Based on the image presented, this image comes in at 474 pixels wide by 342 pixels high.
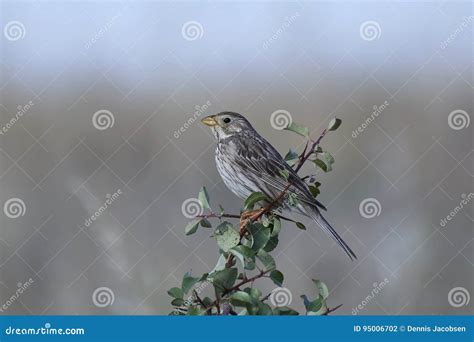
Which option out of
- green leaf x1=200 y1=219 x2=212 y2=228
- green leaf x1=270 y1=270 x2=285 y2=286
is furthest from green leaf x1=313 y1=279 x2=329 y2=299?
green leaf x1=200 y1=219 x2=212 y2=228

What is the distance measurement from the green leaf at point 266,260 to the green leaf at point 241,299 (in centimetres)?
12

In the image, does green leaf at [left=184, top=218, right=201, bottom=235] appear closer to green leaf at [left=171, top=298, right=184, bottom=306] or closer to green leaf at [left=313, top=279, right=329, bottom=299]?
green leaf at [left=171, top=298, right=184, bottom=306]

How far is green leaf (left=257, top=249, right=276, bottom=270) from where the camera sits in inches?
83.9

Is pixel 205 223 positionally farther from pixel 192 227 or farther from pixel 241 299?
pixel 241 299

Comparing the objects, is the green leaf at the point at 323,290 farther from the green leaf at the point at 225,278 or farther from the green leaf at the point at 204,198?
the green leaf at the point at 204,198

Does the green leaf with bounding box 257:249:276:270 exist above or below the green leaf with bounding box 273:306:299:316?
above

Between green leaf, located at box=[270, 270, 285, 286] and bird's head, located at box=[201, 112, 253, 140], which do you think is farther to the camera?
bird's head, located at box=[201, 112, 253, 140]

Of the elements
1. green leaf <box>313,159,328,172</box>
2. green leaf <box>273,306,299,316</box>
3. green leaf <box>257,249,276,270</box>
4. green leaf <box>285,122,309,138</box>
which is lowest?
green leaf <box>273,306,299,316</box>

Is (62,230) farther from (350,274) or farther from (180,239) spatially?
(350,274)

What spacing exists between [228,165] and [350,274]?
104 centimetres

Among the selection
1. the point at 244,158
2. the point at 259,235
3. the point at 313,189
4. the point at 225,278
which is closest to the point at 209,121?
the point at 244,158

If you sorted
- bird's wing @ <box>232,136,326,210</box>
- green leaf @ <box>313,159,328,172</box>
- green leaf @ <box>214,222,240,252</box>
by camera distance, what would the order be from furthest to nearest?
bird's wing @ <box>232,136,326,210</box> → green leaf @ <box>313,159,328,172</box> → green leaf @ <box>214,222,240,252</box>

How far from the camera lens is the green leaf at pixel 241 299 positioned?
2.03 m

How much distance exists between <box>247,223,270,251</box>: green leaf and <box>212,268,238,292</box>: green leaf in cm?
11
